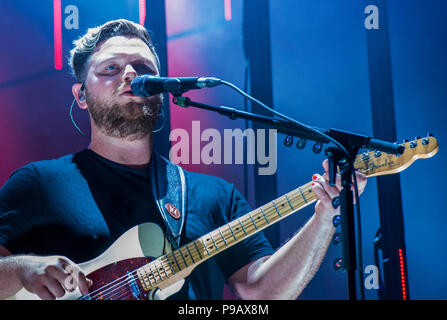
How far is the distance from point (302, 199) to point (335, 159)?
54 cm

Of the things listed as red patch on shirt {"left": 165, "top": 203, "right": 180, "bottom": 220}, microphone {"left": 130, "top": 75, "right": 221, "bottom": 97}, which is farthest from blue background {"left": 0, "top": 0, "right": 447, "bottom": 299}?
microphone {"left": 130, "top": 75, "right": 221, "bottom": 97}

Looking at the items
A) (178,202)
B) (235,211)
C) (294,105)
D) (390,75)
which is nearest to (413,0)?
(390,75)

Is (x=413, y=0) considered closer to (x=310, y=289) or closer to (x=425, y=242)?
(x=425, y=242)

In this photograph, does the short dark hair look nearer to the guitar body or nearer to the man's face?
the man's face

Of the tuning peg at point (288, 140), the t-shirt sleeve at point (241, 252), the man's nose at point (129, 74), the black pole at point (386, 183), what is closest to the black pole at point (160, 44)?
the man's nose at point (129, 74)

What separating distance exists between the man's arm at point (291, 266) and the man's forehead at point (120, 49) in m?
1.09

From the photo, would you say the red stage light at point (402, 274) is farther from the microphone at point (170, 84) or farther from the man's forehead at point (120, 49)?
the man's forehead at point (120, 49)

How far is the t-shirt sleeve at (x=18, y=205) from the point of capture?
6.78 feet

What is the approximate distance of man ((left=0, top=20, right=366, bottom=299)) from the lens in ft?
6.74

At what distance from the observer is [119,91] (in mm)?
2252

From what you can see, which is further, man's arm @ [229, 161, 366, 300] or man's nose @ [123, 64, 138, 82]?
man's nose @ [123, 64, 138, 82]

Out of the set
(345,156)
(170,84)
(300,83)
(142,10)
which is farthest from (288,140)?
(142,10)

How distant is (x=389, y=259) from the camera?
2.29m

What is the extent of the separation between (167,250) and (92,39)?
3.50 feet
